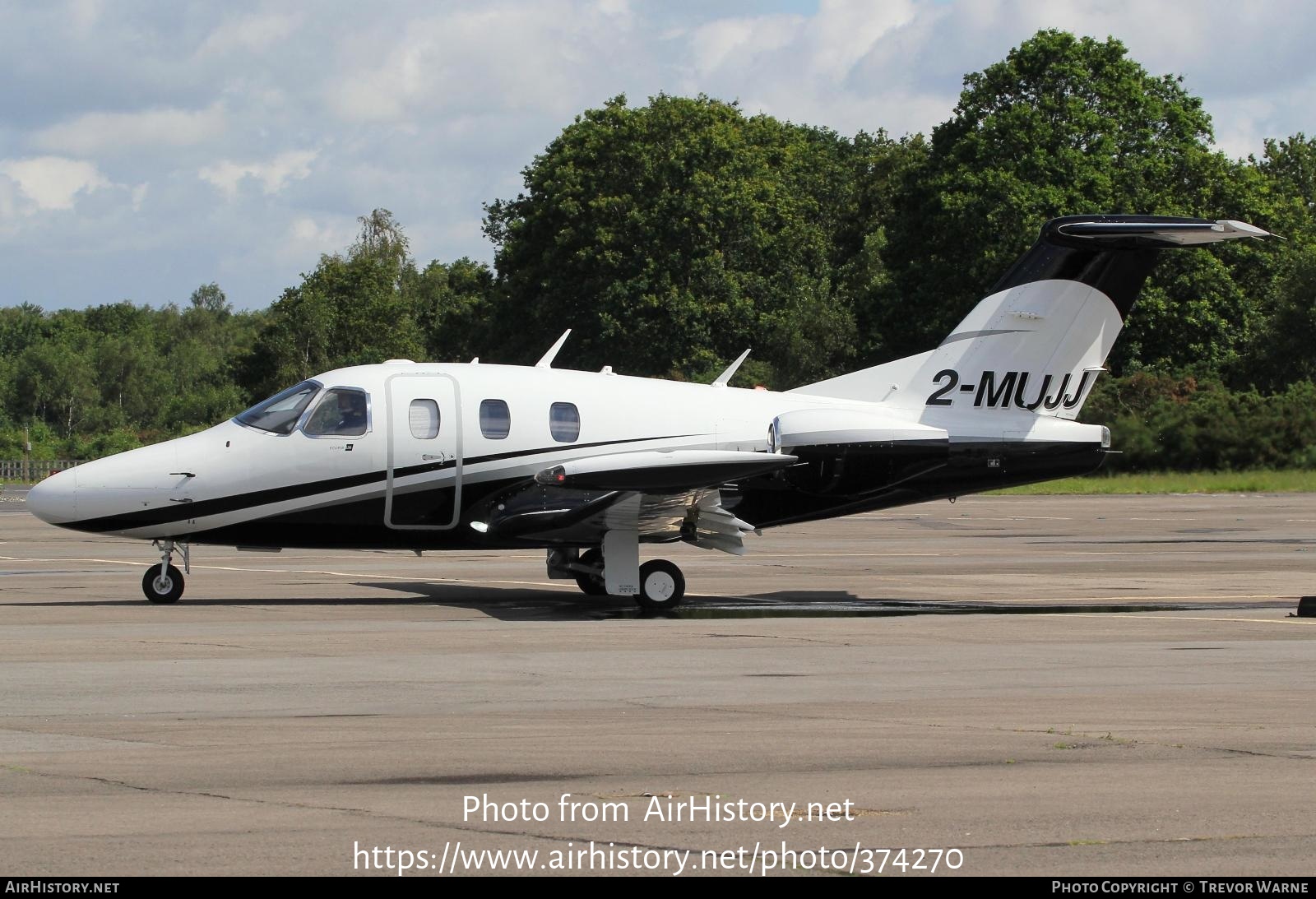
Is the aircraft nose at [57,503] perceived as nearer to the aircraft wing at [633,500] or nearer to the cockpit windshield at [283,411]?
the cockpit windshield at [283,411]

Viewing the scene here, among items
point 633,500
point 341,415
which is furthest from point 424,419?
point 633,500

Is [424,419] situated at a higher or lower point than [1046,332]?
lower

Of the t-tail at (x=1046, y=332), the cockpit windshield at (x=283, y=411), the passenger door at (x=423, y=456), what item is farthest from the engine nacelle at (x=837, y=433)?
the cockpit windshield at (x=283, y=411)

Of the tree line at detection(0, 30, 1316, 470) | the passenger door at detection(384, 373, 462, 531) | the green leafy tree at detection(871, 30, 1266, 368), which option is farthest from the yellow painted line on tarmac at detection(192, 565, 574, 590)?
the green leafy tree at detection(871, 30, 1266, 368)

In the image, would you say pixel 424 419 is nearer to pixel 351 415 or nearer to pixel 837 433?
pixel 351 415

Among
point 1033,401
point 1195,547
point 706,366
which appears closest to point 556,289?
point 706,366

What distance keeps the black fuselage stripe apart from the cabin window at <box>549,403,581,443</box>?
0.35 ft

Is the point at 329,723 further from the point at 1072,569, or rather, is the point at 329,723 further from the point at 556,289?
the point at 556,289

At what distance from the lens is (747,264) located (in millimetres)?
81688

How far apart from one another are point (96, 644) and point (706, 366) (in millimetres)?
60846

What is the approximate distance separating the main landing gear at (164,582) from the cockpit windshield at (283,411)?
1766 millimetres

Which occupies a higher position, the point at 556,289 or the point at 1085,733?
the point at 556,289

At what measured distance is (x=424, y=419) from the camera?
18734mm

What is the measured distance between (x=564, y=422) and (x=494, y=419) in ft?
2.84
